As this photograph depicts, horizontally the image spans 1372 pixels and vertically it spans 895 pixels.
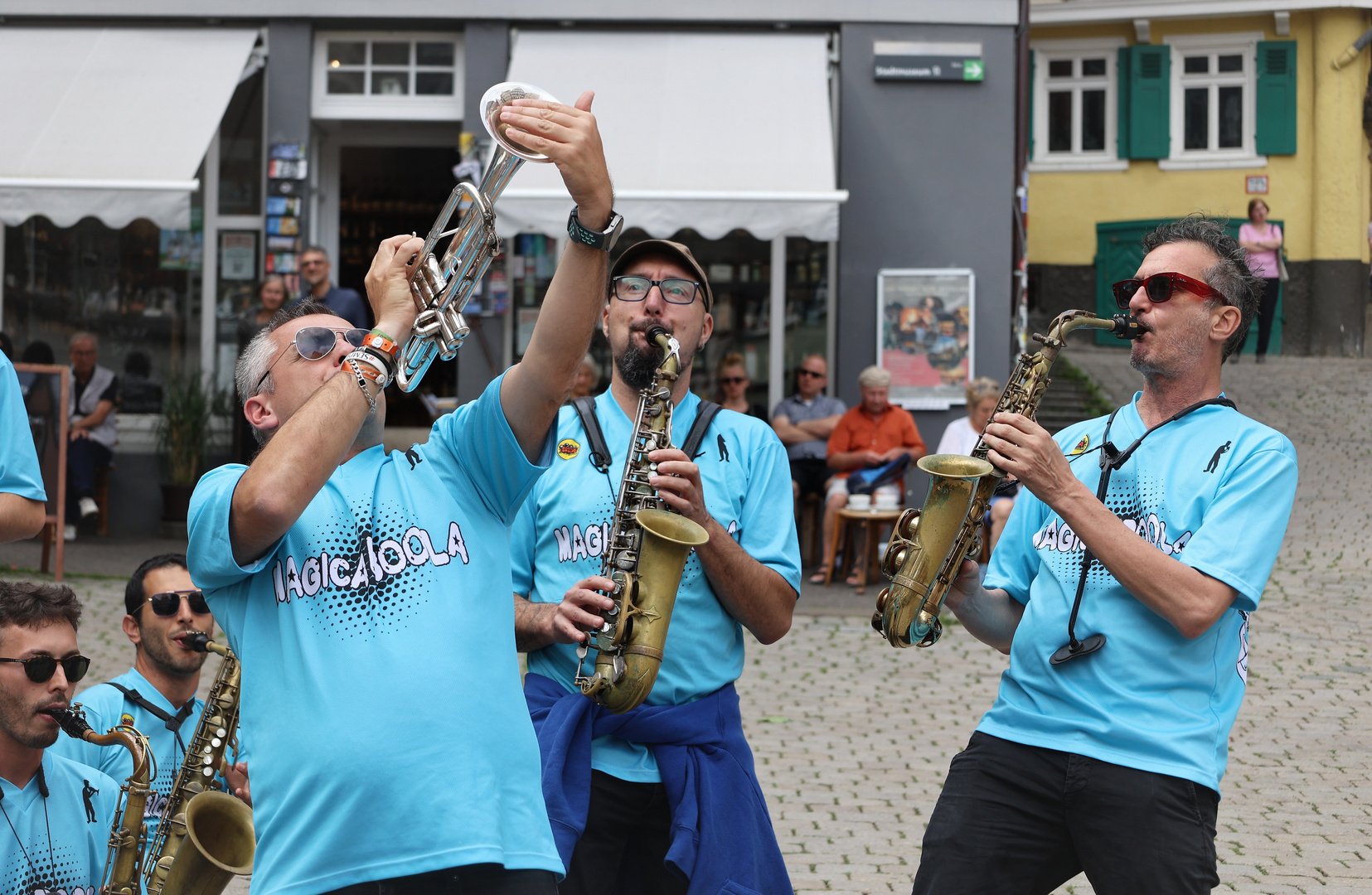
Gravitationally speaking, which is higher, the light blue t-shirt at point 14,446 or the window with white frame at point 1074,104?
the window with white frame at point 1074,104

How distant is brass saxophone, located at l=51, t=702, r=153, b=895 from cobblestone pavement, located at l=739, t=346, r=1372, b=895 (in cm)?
253

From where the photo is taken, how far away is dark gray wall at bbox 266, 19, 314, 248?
12344mm

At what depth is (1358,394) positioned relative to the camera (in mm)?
18625

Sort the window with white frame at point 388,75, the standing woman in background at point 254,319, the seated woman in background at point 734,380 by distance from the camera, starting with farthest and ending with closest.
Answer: the window with white frame at point 388,75
the seated woman in background at point 734,380
the standing woman in background at point 254,319

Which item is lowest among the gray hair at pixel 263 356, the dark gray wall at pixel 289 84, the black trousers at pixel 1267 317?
the gray hair at pixel 263 356

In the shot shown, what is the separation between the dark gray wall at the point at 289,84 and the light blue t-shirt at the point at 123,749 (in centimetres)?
885

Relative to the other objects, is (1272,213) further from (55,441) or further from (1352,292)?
(55,441)

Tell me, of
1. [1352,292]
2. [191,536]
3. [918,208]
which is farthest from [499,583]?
[1352,292]

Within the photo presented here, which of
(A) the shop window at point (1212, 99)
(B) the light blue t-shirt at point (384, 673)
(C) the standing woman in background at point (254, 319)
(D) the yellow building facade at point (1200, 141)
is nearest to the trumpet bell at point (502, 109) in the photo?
(B) the light blue t-shirt at point (384, 673)

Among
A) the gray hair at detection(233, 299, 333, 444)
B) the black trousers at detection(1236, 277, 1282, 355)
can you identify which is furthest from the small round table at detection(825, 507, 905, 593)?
the black trousers at detection(1236, 277, 1282, 355)

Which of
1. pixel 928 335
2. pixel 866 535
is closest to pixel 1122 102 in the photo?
pixel 928 335

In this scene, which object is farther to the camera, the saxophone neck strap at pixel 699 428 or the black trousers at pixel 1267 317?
the black trousers at pixel 1267 317

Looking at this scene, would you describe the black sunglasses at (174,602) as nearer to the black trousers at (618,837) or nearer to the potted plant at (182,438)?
the black trousers at (618,837)

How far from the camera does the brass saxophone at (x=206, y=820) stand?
10.5 ft
